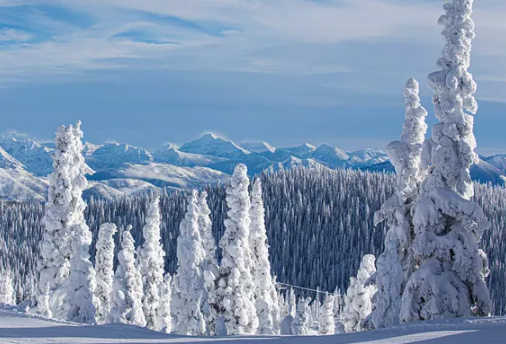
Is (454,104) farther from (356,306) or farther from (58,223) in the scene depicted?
(58,223)

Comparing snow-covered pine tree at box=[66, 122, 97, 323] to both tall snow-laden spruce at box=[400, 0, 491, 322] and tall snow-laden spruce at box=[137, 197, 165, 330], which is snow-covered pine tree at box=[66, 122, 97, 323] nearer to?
tall snow-laden spruce at box=[137, 197, 165, 330]

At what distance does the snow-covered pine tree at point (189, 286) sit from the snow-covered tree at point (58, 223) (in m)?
10.1

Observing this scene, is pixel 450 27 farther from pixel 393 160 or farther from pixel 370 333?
pixel 370 333

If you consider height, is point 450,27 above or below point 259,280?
above

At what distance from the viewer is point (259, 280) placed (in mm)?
54406

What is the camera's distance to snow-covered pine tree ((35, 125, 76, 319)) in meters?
42.8

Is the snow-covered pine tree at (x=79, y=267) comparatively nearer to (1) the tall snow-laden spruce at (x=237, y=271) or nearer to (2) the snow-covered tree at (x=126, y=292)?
(2) the snow-covered tree at (x=126, y=292)

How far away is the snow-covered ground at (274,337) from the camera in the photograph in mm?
20578

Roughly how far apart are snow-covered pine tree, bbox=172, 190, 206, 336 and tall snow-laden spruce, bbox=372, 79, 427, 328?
20444 mm

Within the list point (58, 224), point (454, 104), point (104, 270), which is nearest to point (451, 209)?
point (454, 104)

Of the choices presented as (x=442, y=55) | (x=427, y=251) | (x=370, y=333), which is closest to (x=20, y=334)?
(x=370, y=333)

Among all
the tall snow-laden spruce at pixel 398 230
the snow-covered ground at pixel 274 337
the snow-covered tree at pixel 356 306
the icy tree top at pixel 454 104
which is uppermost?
the icy tree top at pixel 454 104

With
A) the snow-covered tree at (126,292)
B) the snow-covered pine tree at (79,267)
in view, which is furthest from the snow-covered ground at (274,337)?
the snow-covered tree at (126,292)

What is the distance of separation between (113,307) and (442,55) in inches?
1168
